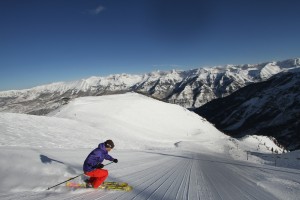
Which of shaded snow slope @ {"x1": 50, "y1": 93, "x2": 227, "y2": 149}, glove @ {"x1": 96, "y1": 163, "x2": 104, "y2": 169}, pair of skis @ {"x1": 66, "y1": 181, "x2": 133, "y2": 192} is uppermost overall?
shaded snow slope @ {"x1": 50, "y1": 93, "x2": 227, "y2": 149}

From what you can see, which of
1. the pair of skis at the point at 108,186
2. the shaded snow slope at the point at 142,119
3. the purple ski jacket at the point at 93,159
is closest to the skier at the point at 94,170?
the purple ski jacket at the point at 93,159

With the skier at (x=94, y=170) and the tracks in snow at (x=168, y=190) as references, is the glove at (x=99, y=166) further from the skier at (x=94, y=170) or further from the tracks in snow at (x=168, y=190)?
the tracks in snow at (x=168, y=190)

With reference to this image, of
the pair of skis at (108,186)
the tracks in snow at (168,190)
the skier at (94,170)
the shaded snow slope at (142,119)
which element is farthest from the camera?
the shaded snow slope at (142,119)

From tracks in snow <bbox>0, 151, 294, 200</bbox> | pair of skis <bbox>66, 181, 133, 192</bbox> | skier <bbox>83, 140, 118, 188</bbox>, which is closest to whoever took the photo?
tracks in snow <bbox>0, 151, 294, 200</bbox>

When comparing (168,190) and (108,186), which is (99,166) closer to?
(108,186)

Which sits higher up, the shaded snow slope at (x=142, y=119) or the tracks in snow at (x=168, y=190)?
the shaded snow slope at (x=142, y=119)

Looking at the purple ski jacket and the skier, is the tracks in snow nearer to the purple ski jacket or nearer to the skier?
the skier

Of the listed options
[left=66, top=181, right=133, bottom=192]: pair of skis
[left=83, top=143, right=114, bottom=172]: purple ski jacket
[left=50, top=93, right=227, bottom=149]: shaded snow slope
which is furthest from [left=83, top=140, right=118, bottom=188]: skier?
[left=50, top=93, right=227, bottom=149]: shaded snow slope

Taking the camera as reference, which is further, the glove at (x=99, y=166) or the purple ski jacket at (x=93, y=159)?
the purple ski jacket at (x=93, y=159)

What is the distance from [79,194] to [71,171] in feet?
13.5

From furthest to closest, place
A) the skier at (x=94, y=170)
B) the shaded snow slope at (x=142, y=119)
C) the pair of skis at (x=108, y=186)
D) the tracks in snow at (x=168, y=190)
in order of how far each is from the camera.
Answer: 1. the shaded snow slope at (x=142, y=119)
2. the skier at (x=94, y=170)
3. the pair of skis at (x=108, y=186)
4. the tracks in snow at (x=168, y=190)

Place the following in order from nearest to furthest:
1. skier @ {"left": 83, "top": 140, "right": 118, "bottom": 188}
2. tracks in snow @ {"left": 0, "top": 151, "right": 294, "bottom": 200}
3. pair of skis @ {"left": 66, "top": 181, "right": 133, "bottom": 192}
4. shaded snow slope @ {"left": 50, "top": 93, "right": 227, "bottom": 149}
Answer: tracks in snow @ {"left": 0, "top": 151, "right": 294, "bottom": 200} < pair of skis @ {"left": 66, "top": 181, "right": 133, "bottom": 192} < skier @ {"left": 83, "top": 140, "right": 118, "bottom": 188} < shaded snow slope @ {"left": 50, "top": 93, "right": 227, "bottom": 149}

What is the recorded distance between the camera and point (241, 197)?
1190 cm

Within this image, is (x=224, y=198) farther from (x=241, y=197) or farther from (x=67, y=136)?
(x=67, y=136)
